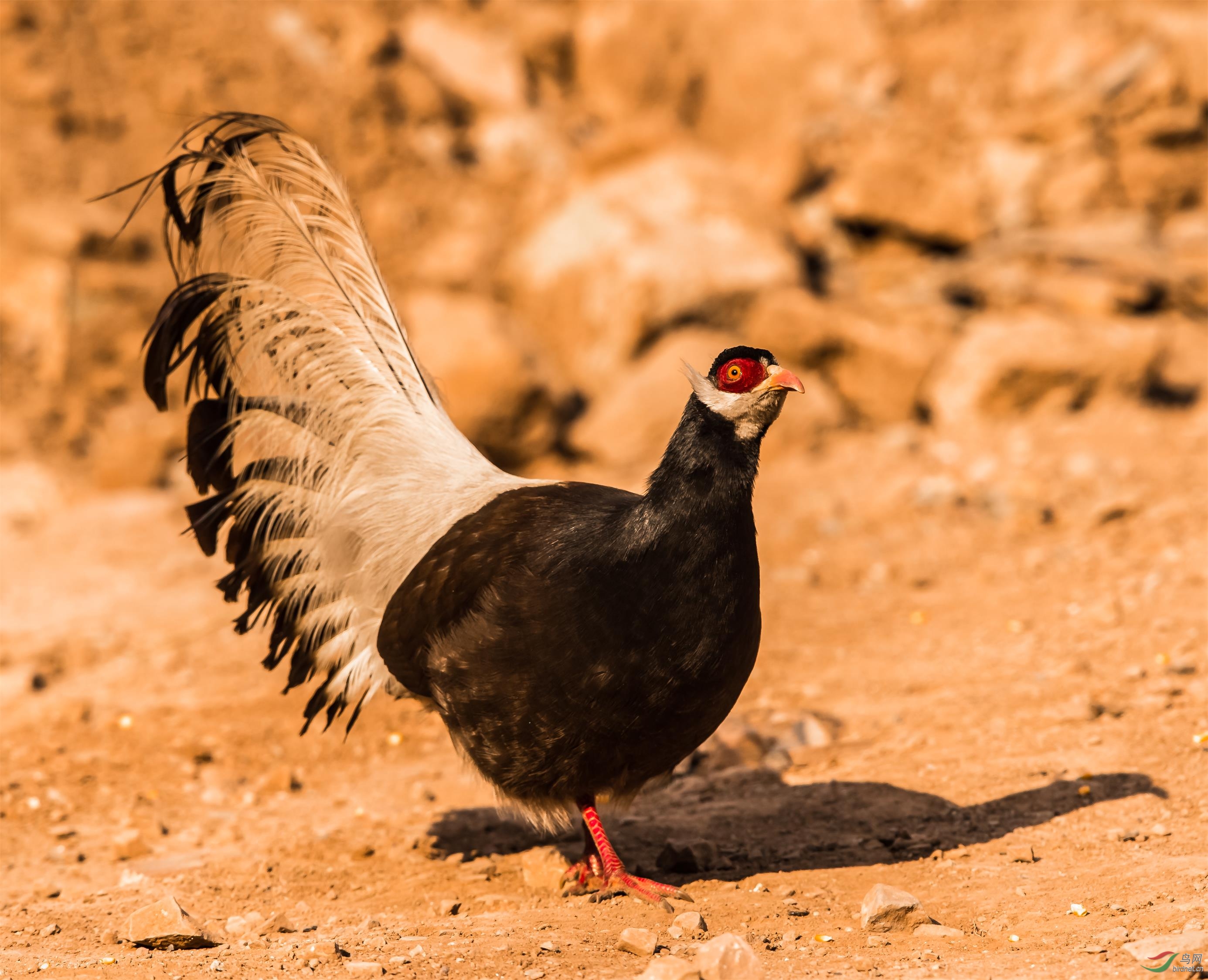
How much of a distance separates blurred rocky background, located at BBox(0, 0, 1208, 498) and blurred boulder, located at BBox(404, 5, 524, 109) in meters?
0.04

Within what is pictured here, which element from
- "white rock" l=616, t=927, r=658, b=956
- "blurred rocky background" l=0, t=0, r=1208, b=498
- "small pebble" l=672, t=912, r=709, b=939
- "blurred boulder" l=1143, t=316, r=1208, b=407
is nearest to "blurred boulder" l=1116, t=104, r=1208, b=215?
"blurred rocky background" l=0, t=0, r=1208, b=498

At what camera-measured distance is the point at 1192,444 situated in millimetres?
10156

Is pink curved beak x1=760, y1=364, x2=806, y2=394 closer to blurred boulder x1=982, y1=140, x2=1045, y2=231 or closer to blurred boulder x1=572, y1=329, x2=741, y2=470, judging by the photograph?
blurred boulder x1=572, y1=329, x2=741, y2=470

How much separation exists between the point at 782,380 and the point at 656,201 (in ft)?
31.3

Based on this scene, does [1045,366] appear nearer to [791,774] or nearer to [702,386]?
[791,774]

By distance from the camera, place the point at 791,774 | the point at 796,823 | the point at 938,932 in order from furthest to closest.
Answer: the point at 791,774 < the point at 796,823 < the point at 938,932

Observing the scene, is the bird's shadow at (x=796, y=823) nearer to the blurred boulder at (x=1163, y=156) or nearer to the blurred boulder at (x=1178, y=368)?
the blurred boulder at (x=1178, y=368)

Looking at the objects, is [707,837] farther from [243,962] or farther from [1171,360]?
[1171,360]

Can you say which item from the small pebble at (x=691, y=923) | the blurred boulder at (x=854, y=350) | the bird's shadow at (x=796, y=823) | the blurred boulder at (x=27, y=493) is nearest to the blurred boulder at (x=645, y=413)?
the blurred boulder at (x=854, y=350)

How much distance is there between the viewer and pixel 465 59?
16141mm

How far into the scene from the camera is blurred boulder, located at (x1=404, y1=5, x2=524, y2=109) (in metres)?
15.9

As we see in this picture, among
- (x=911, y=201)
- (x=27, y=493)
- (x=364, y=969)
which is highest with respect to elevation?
(x=911, y=201)

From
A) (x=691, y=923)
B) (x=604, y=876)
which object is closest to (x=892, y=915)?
(x=691, y=923)

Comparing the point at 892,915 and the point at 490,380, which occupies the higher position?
the point at 490,380
